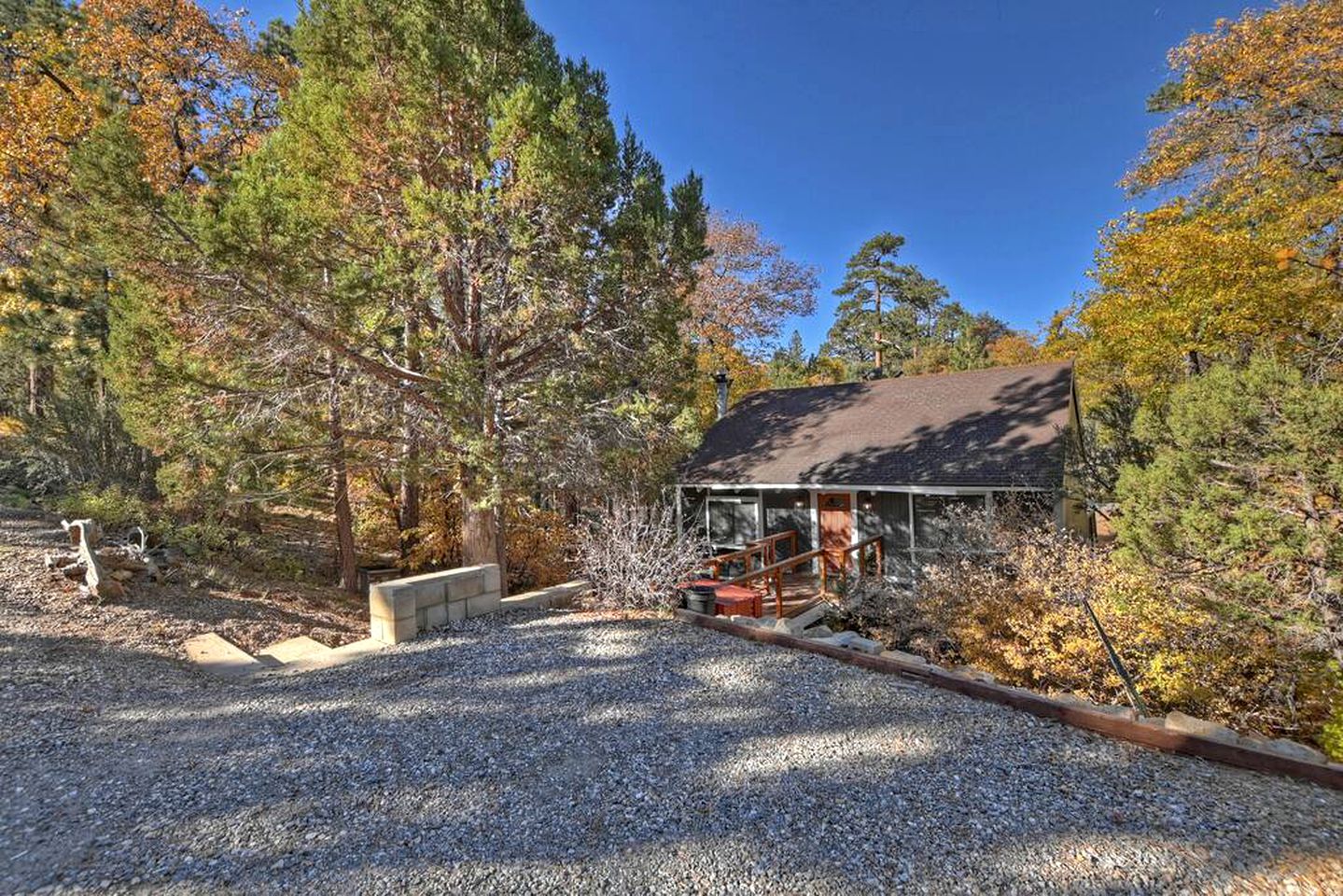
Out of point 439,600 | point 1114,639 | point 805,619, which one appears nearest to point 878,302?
point 805,619

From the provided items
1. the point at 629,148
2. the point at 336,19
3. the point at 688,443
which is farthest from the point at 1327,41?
the point at 336,19

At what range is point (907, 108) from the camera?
50.5 ft

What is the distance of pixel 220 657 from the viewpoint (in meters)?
5.56

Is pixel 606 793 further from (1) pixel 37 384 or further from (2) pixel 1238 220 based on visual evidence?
(1) pixel 37 384

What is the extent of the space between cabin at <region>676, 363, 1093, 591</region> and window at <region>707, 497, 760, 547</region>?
26mm

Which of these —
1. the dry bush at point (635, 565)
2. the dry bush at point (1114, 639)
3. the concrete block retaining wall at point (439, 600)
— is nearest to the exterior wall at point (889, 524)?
the dry bush at point (1114, 639)

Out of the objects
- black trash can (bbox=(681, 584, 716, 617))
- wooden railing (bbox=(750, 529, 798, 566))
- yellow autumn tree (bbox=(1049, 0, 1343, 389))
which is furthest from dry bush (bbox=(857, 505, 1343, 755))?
yellow autumn tree (bbox=(1049, 0, 1343, 389))

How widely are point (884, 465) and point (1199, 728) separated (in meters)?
7.73

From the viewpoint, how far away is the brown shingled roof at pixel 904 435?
10125 mm

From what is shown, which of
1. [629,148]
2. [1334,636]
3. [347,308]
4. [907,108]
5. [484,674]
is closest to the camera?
[1334,636]

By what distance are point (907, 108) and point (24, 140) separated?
771 inches

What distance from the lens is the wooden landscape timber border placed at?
3.21 m

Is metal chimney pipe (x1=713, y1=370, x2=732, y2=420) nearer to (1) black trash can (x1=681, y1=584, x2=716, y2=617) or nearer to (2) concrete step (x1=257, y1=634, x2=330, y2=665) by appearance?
(1) black trash can (x1=681, y1=584, x2=716, y2=617)

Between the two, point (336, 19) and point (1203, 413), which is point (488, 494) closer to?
point (336, 19)
